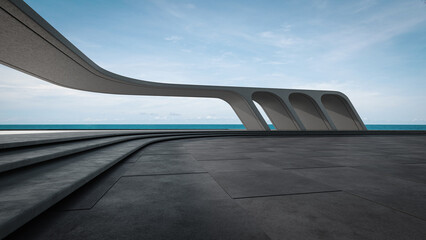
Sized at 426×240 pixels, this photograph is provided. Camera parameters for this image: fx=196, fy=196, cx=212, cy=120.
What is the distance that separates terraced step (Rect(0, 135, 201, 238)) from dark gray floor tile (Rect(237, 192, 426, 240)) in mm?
2392

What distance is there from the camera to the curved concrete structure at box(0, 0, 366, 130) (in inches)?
281

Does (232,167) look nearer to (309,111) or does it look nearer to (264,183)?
(264,183)

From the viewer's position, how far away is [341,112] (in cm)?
2470

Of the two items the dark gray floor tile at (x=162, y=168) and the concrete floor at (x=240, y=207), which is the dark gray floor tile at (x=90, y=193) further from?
the dark gray floor tile at (x=162, y=168)

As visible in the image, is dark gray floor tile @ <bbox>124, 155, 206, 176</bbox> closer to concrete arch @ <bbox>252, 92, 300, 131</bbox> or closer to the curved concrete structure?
the curved concrete structure

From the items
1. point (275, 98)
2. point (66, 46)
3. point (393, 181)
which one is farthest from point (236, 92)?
point (393, 181)

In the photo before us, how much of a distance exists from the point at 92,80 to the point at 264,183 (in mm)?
15803

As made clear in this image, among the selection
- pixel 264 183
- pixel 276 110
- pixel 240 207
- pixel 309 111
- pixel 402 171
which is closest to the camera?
pixel 240 207

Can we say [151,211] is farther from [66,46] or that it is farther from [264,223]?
[66,46]

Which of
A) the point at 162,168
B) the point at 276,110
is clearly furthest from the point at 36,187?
the point at 276,110

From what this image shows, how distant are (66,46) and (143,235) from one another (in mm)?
9965

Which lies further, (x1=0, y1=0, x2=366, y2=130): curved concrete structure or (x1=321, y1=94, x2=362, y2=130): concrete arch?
(x1=321, y1=94, x2=362, y2=130): concrete arch

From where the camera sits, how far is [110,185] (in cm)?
354

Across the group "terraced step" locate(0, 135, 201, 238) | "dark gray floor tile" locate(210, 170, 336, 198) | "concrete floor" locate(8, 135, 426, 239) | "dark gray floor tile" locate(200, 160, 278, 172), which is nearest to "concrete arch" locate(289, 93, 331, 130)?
"dark gray floor tile" locate(200, 160, 278, 172)
